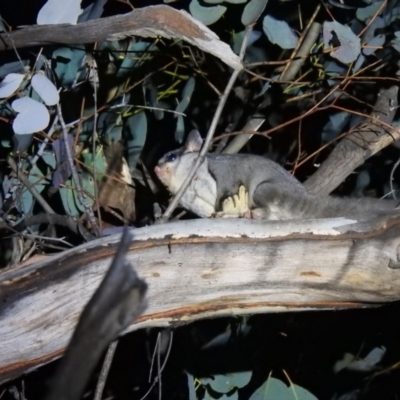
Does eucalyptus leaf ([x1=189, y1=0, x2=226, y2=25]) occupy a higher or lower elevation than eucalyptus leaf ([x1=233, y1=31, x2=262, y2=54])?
higher

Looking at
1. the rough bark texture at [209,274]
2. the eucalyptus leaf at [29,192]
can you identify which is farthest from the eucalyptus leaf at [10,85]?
the eucalyptus leaf at [29,192]

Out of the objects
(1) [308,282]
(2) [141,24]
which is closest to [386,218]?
(1) [308,282]

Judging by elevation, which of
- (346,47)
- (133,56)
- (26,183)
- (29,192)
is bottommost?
(29,192)

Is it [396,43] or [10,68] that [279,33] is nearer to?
[396,43]

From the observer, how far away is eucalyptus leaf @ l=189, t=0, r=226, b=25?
2.93 m

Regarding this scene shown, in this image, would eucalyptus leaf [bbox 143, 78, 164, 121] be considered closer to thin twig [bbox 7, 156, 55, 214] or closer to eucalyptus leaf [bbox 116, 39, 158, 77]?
eucalyptus leaf [bbox 116, 39, 158, 77]

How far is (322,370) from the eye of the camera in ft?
13.6

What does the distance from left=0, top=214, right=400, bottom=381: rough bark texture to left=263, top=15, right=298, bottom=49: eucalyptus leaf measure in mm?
995

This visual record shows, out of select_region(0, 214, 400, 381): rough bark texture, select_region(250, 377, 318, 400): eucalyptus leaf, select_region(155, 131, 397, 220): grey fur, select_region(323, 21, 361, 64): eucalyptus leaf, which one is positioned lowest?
select_region(250, 377, 318, 400): eucalyptus leaf

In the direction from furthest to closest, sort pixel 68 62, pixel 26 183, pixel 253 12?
pixel 68 62 → pixel 26 183 → pixel 253 12

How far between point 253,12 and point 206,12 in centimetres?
25

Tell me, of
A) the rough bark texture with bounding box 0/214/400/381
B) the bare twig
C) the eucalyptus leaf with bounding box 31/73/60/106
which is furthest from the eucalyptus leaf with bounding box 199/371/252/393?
the bare twig

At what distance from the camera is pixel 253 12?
9.06 feet

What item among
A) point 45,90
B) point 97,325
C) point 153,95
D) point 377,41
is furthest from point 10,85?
point 97,325
